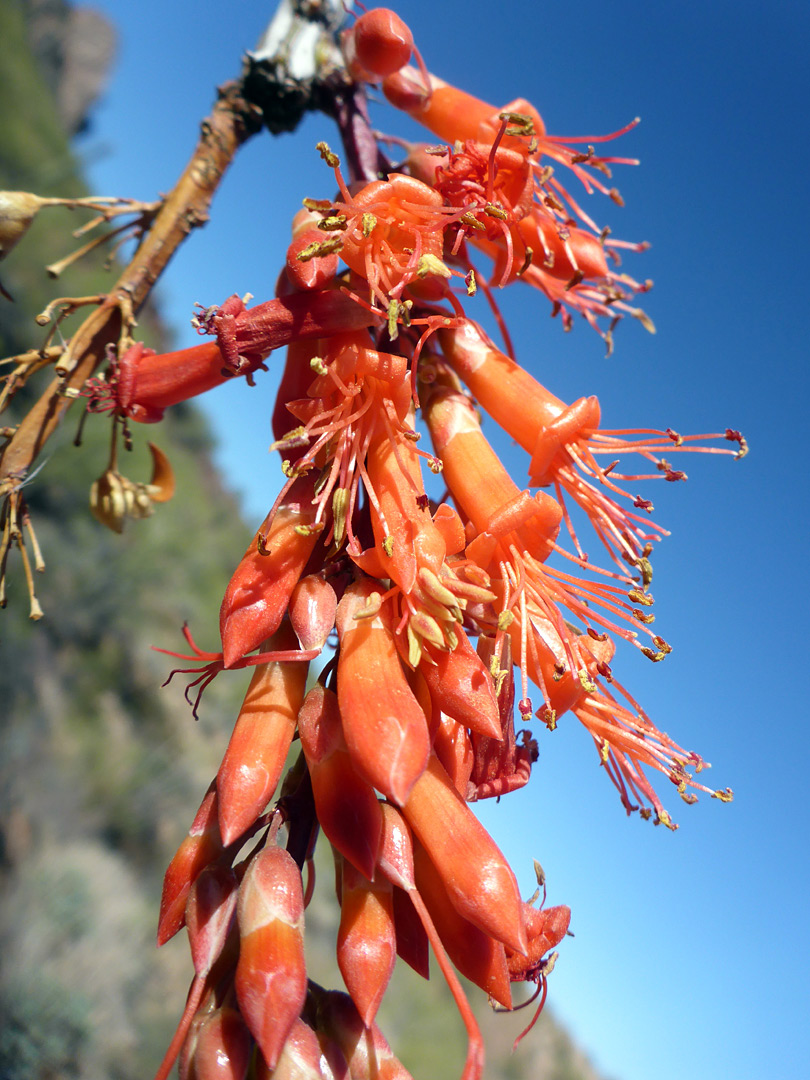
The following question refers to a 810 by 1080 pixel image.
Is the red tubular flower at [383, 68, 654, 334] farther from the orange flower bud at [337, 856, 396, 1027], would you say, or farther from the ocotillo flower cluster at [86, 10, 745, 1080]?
the orange flower bud at [337, 856, 396, 1027]

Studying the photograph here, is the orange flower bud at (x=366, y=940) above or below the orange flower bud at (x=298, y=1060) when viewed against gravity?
above

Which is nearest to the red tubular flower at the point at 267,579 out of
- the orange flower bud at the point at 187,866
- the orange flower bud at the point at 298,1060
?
the orange flower bud at the point at 187,866

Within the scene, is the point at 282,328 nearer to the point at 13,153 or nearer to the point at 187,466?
the point at 13,153

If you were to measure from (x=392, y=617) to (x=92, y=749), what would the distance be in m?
11.6

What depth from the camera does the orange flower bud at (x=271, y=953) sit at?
89cm

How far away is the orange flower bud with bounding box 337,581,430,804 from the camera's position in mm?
905

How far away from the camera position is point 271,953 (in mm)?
925

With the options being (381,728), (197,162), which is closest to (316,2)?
(197,162)

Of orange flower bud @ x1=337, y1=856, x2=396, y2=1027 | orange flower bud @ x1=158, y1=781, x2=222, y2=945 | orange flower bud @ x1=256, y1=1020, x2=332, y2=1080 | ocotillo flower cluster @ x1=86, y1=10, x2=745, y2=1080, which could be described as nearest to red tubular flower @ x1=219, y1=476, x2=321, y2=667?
ocotillo flower cluster @ x1=86, y1=10, x2=745, y2=1080

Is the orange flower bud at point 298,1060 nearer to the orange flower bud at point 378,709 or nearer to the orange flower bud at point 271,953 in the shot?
the orange flower bud at point 271,953

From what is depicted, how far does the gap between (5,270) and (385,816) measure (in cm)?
1431

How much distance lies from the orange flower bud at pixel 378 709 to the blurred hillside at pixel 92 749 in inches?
185

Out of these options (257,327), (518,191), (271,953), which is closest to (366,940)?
(271,953)

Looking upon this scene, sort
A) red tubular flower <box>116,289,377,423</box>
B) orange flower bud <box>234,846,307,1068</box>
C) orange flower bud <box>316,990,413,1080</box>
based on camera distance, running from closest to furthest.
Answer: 1. orange flower bud <box>234,846,307,1068</box>
2. orange flower bud <box>316,990,413,1080</box>
3. red tubular flower <box>116,289,377,423</box>
